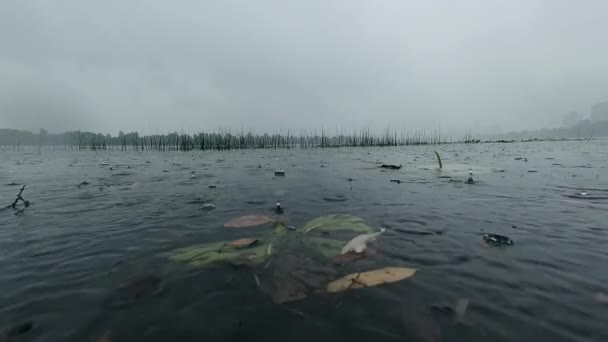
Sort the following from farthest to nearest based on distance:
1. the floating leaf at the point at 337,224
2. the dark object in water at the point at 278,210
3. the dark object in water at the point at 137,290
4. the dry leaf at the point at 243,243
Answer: the dark object in water at the point at 278,210 → the floating leaf at the point at 337,224 → the dry leaf at the point at 243,243 → the dark object in water at the point at 137,290

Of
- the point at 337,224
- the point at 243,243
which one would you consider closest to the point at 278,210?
the point at 337,224

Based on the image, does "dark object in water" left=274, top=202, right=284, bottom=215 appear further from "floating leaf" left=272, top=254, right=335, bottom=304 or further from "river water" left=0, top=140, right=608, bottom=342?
"floating leaf" left=272, top=254, right=335, bottom=304

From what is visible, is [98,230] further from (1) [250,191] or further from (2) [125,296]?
(1) [250,191]

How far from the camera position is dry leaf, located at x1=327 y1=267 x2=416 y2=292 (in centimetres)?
306

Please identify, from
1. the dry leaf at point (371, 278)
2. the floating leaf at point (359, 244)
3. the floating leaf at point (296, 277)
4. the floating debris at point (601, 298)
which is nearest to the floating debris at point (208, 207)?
the floating leaf at point (296, 277)

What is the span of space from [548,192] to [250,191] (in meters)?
9.02

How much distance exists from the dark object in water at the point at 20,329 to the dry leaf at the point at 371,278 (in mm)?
2768

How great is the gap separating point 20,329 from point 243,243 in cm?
247

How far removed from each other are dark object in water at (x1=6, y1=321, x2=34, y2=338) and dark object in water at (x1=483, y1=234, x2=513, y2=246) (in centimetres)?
564

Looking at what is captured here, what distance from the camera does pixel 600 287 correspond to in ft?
9.77

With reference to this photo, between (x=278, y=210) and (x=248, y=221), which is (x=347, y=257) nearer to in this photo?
(x=248, y=221)

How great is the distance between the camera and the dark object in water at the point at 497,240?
4.20 meters

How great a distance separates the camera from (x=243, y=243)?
170 inches

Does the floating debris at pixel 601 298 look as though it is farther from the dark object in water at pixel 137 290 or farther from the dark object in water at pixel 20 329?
the dark object in water at pixel 20 329
